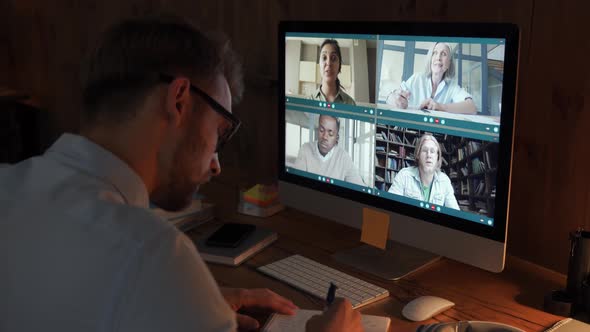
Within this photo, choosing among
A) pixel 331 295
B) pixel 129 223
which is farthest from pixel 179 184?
pixel 331 295

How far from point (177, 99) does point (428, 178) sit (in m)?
0.62

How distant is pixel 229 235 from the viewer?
5.44ft

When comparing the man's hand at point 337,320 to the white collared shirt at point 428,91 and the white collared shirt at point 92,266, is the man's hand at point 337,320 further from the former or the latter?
the white collared shirt at point 428,91

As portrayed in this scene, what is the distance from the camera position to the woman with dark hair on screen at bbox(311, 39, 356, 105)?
1537 mm

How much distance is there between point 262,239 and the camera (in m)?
1.65

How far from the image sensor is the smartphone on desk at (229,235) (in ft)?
5.31

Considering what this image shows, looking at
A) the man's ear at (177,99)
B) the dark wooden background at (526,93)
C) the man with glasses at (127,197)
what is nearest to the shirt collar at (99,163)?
the man with glasses at (127,197)

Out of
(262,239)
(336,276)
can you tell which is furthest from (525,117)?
(262,239)

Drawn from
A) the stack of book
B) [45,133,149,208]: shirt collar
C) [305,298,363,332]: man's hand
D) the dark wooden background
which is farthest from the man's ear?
the stack of book

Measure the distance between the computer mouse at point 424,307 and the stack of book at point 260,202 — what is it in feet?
2.18

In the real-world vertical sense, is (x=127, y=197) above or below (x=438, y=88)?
below

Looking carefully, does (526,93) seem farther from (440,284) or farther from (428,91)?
(440,284)

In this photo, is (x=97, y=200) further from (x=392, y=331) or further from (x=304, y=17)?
(x=304, y=17)

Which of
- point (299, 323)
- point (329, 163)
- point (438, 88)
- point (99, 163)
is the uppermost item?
point (438, 88)
